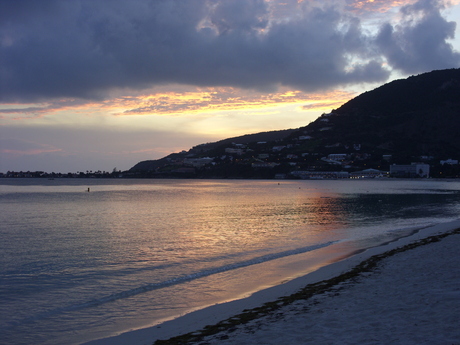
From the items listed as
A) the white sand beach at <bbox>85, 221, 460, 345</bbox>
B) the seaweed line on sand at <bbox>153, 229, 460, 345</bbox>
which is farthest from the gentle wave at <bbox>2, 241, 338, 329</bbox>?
the seaweed line on sand at <bbox>153, 229, 460, 345</bbox>

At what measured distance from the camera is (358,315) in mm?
7414

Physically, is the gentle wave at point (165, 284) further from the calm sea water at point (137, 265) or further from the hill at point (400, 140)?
the hill at point (400, 140)

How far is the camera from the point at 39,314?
952 cm

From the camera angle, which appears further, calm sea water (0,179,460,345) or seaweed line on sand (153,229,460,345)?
calm sea water (0,179,460,345)

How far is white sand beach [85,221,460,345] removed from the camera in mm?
6289

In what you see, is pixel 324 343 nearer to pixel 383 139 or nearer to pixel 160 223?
pixel 160 223

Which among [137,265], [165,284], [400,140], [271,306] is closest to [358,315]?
[271,306]

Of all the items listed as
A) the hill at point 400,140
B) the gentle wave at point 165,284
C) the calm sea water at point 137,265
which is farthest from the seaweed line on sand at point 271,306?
the hill at point 400,140

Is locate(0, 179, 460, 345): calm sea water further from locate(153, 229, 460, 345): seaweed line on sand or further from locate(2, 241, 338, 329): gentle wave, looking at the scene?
locate(153, 229, 460, 345): seaweed line on sand

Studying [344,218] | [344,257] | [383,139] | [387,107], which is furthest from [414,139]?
[344,257]

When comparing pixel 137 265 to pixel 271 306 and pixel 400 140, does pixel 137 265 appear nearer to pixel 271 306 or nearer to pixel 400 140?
pixel 271 306

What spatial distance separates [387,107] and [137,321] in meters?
210

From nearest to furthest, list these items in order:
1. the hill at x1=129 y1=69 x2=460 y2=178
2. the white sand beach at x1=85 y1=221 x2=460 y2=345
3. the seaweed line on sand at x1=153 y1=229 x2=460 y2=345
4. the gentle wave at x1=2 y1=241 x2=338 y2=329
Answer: the white sand beach at x1=85 y1=221 x2=460 y2=345, the seaweed line on sand at x1=153 y1=229 x2=460 y2=345, the gentle wave at x1=2 y1=241 x2=338 y2=329, the hill at x1=129 y1=69 x2=460 y2=178

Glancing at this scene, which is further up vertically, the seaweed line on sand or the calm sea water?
the seaweed line on sand
